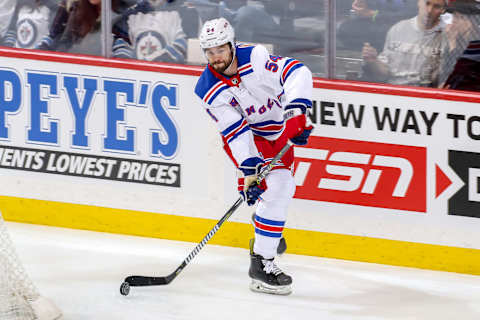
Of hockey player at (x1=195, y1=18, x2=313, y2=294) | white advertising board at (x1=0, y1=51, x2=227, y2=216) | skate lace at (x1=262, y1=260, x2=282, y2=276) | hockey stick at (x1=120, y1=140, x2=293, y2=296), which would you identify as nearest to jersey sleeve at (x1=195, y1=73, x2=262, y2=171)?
hockey player at (x1=195, y1=18, x2=313, y2=294)

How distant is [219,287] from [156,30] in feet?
4.73

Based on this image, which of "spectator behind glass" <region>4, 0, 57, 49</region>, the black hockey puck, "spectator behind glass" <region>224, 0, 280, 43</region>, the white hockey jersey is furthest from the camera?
"spectator behind glass" <region>4, 0, 57, 49</region>

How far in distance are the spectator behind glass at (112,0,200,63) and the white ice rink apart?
960mm

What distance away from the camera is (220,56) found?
14.2 ft

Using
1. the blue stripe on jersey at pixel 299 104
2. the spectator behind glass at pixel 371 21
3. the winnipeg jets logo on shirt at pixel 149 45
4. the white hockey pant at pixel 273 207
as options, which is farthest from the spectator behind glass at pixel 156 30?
the blue stripe on jersey at pixel 299 104

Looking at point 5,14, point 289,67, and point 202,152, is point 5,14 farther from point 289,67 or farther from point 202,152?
point 289,67

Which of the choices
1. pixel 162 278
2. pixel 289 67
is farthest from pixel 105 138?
pixel 289 67

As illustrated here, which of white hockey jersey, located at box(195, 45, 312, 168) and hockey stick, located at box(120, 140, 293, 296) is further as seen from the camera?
hockey stick, located at box(120, 140, 293, 296)

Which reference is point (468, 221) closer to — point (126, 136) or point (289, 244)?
point (289, 244)

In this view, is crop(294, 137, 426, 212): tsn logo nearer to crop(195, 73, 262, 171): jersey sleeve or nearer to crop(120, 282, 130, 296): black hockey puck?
crop(195, 73, 262, 171): jersey sleeve

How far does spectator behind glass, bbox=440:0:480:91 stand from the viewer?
4.58 meters

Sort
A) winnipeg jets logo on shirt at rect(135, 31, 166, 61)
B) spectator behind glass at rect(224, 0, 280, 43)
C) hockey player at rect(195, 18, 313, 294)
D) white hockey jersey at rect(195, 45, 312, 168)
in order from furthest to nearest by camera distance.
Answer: winnipeg jets logo on shirt at rect(135, 31, 166, 61), spectator behind glass at rect(224, 0, 280, 43), white hockey jersey at rect(195, 45, 312, 168), hockey player at rect(195, 18, 313, 294)

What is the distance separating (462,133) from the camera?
4.59 m

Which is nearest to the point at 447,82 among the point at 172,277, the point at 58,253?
the point at 172,277
